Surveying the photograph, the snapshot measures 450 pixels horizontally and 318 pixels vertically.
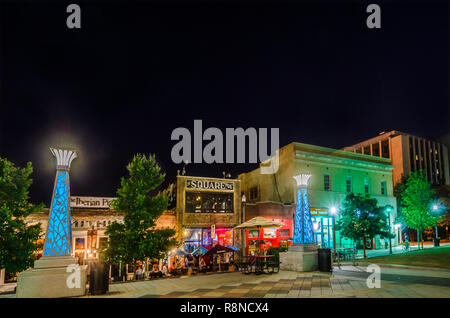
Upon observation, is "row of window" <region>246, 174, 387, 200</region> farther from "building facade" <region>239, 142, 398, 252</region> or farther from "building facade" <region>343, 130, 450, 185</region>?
"building facade" <region>343, 130, 450, 185</region>

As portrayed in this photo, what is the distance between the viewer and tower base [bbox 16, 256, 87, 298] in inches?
354

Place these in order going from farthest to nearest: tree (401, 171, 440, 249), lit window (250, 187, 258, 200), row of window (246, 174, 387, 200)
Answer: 1. lit window (250, 187, 258, 200)
2. row of window (246, 174, 387, 200)
3. tree (401, 171, 440, 249)

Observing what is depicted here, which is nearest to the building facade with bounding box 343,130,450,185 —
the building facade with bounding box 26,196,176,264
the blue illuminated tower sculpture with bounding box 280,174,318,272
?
the blue illuminated tower sculpture with bounding box 280,174,318,272

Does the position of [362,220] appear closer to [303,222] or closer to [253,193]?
[303,222]

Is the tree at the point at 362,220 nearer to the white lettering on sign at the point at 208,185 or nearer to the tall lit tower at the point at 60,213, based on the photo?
the white lettering on sign at the point at 208,185

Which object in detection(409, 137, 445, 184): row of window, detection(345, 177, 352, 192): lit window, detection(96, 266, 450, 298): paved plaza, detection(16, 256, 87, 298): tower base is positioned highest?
detection(409, 137, 445, 184): row of window

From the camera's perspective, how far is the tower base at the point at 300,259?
1449 centimetres

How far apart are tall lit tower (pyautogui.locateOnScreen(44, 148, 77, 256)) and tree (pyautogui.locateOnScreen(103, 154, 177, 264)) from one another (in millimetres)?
5254

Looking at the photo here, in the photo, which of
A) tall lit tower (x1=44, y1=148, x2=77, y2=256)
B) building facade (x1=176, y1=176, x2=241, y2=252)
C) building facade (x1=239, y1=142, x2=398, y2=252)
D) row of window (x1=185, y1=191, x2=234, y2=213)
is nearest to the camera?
tall lit tower (x1=44, y1=148, x2=77, y2=256)

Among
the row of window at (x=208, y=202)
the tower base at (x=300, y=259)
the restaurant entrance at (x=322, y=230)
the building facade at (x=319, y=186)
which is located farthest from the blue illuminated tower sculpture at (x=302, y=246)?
the restaurant entrance at (x=322, y=230)
